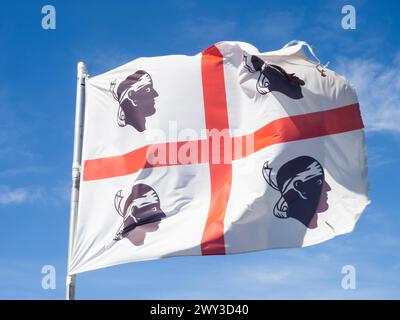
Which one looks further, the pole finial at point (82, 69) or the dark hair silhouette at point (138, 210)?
the pole finial at point (82, 69)

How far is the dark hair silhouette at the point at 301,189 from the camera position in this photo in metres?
13.9

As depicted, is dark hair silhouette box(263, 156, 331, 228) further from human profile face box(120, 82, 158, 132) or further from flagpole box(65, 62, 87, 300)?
flagpole box(65, 62, 87, 300)

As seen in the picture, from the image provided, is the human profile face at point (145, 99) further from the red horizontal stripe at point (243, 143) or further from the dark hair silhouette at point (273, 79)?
the dark hair silhouette at point (273, 79)

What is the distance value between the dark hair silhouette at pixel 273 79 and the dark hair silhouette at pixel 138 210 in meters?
2.88

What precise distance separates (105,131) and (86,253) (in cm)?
233

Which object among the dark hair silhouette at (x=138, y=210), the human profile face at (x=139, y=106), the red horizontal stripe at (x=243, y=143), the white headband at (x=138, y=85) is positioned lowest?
the dark hair silhouette at (x=138, y=210)

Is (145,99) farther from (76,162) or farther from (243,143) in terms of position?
(243,143)

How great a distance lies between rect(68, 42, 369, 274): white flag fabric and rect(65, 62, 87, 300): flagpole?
11cm

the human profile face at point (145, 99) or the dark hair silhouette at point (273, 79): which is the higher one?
the dark hair silhouette at point (273, 79)

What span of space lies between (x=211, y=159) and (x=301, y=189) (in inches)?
67.6

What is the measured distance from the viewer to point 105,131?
1445cm

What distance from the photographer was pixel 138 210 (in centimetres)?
1377

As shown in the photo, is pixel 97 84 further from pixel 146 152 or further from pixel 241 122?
pixel 241 122

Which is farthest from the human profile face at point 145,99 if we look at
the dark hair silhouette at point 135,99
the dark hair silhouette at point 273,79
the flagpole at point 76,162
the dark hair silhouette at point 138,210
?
the dark hair silhouette at point 273,79
